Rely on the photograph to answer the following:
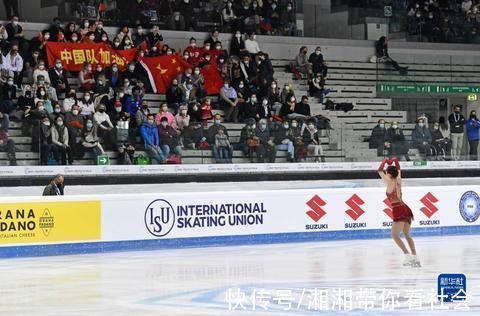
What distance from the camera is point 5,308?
34.8ft

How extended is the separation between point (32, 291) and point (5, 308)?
5.10 ft

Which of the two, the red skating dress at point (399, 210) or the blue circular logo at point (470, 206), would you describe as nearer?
the red skating dress at point (399, 210)

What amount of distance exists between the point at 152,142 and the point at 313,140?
417cm

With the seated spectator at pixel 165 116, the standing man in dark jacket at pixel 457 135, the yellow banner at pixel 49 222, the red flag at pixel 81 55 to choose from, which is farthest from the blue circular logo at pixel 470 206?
the red flag at pixel 81 55

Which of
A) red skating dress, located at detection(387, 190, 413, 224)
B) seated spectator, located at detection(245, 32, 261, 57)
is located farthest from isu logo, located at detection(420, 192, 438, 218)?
seated spectator, located at detection(245, 32, 261, 57)

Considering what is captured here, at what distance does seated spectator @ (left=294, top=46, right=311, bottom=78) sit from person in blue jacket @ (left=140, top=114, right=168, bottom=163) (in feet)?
26.2

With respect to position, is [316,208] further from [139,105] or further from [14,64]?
[14,64]

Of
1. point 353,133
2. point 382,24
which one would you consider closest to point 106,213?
point 353,133

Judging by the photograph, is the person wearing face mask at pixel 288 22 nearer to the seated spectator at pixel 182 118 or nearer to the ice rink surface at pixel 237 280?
the seated spectator at pixel 182 118

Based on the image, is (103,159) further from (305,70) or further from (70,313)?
(70,313)

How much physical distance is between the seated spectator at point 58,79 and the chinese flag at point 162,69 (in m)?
2.39

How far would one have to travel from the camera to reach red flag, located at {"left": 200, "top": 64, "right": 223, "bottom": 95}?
2650cm

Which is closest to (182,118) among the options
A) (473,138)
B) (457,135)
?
(457,135)

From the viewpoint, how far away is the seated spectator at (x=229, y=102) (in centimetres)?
2506
